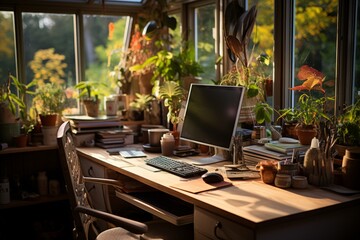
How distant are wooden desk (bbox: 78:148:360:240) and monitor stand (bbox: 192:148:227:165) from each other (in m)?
0.51

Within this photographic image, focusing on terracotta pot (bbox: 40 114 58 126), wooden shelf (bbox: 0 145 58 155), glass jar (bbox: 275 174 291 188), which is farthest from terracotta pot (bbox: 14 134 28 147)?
glass jar (bbox: 275 174 291 188)

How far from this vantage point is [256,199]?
1.99 meters

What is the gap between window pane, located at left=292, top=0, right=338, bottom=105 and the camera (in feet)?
8.66

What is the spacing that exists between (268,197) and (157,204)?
2.27ft

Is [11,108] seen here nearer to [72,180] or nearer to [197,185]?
[72,180]

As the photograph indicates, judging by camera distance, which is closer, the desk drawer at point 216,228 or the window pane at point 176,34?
the desk drawer at point 216,228

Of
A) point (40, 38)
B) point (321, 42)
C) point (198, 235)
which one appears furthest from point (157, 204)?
point (40, 38)

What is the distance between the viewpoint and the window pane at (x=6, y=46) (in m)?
3.71

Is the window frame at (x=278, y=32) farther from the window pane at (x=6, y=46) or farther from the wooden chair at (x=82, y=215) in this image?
the wooden chair at (x=82, y=215)

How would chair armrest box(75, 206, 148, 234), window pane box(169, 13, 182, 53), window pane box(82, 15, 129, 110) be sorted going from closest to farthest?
chair armrest box(75, 206, 148, 234) → window pane box(169, 13, 182, 53) → window pane box(82, 15, 129, 110)

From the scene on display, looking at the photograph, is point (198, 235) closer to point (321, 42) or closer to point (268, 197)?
point (268, 197)

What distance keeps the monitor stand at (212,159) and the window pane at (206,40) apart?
89 centimetres

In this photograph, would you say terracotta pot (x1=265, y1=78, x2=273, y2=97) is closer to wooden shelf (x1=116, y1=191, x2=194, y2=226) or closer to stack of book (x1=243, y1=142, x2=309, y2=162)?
stack of book (x1=243, y1=142, x2=309, y2=162)

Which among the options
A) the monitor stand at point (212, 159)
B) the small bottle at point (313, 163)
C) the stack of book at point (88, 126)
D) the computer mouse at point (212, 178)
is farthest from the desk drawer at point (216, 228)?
the stack of book at point (88, 126)
